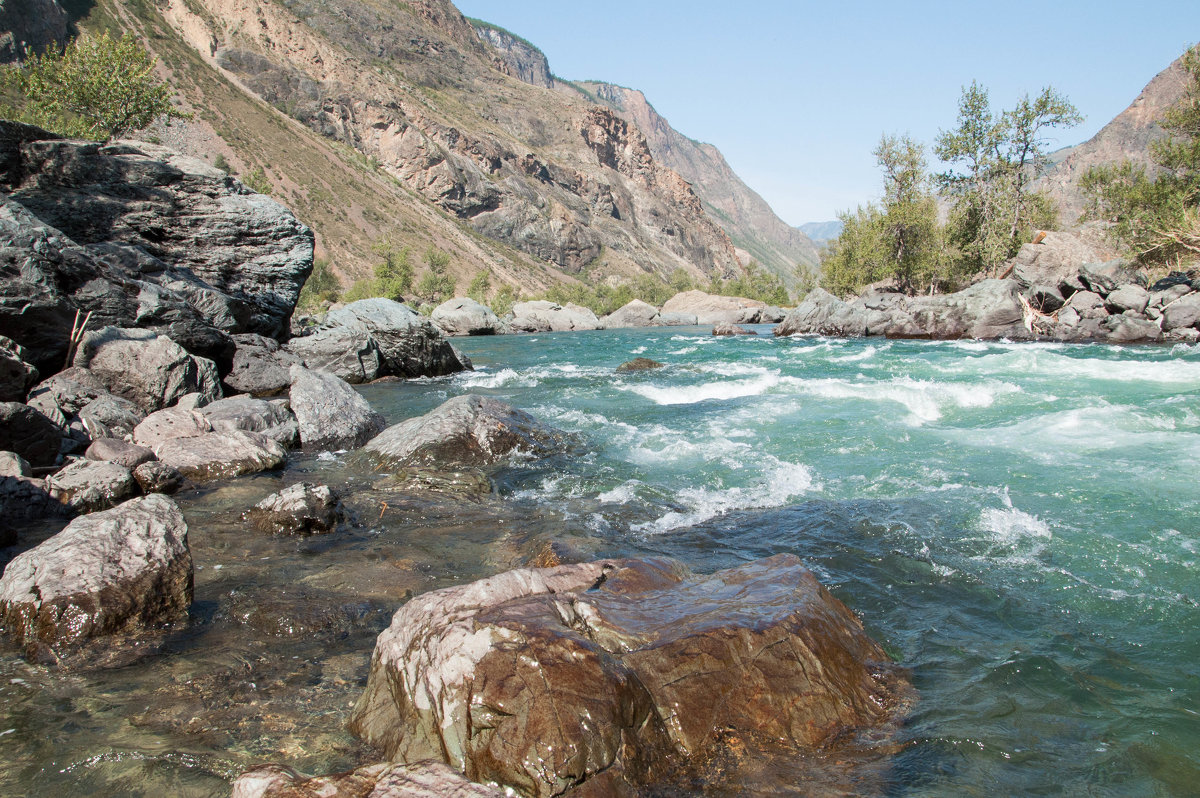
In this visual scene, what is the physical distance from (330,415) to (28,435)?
3.88 m

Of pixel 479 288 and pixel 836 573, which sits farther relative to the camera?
pixel 479 288

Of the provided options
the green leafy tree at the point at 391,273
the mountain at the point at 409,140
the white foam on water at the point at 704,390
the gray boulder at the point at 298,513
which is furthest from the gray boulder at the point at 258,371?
the mountain at the point at 409,140

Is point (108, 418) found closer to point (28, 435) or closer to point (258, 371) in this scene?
point (28, 435)

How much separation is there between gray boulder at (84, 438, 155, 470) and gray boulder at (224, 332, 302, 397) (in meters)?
5.72

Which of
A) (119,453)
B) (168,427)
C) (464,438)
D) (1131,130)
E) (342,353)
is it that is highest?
(1131,130)

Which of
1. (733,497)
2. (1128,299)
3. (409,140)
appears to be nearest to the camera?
(733,497)

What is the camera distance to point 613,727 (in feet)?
9.45

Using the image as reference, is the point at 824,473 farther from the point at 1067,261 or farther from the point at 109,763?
the point at 1067,261

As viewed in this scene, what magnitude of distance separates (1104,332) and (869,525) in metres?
24.7

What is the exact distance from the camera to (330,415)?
1071cm

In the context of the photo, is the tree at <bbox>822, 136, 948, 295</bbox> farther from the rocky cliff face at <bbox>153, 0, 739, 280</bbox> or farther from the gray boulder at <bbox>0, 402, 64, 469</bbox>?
the rocky cliff face at <bbox>153, 0, 739, 280</bbox>

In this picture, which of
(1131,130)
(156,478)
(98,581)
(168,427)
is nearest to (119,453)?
(156,478)

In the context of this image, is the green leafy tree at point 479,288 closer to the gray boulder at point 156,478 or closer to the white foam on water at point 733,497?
the gray boulder at point 156,478

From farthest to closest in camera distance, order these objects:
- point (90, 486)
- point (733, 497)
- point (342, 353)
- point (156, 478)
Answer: point (342, 353) < point (733, 497) < point (156, 478) < point (90, 486)
